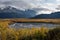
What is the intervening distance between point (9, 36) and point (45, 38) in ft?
7.08

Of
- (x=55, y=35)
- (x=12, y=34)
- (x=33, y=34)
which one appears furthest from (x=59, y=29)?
(x=12, y=34)

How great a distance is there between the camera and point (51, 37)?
44.2 ft

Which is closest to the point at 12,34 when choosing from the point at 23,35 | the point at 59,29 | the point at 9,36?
the point at 9,36

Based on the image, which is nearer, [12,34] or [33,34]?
[12,34]

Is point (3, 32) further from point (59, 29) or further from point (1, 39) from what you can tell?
point (59, 29)

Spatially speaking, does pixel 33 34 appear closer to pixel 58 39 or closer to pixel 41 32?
pixel 41 32

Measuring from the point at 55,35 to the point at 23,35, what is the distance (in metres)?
2.07

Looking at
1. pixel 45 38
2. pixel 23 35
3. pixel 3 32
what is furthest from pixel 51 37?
pixel 3 32

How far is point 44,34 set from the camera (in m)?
13.6

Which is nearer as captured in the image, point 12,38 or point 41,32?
point 12,38

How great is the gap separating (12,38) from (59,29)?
9.26 ft

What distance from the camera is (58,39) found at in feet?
42.1

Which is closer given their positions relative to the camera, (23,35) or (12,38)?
(12,38)

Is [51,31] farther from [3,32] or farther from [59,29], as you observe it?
[3,32]
